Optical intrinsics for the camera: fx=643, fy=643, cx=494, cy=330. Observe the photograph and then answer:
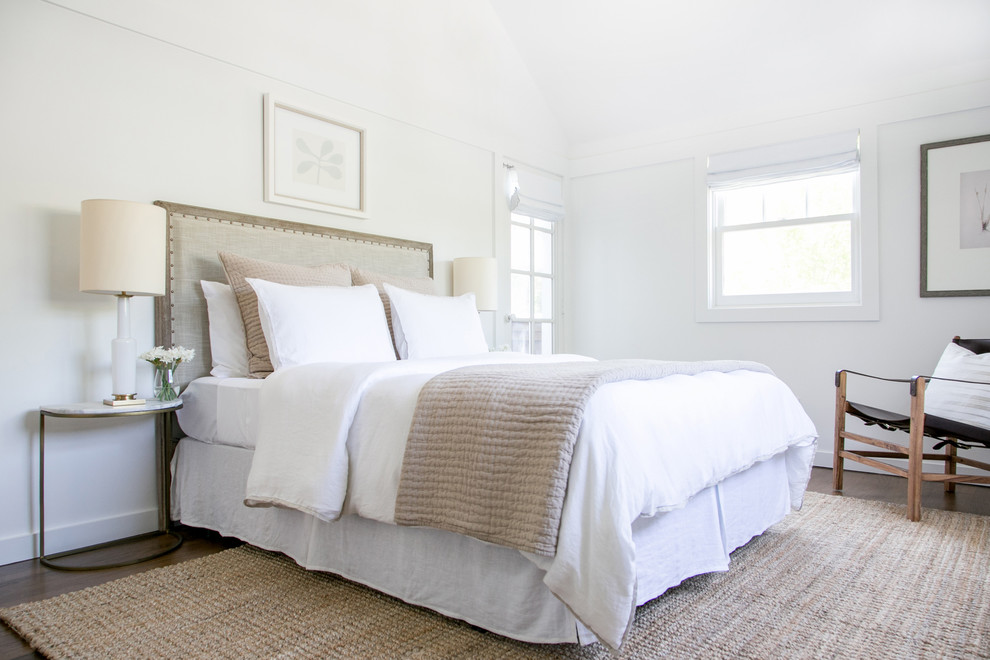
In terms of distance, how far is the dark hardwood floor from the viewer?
1918 mm

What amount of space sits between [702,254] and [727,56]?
1.32 m

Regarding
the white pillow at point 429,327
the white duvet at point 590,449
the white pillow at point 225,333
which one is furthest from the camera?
the white pillow at point 429,327

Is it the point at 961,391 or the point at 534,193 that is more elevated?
the point at 534,193

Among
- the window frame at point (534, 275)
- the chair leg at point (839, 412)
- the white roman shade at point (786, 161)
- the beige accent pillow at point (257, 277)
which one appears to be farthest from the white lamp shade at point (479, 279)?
the chair leg at point (839, 412)

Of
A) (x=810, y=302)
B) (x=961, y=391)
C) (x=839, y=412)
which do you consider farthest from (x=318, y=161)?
(x=961, y=391)

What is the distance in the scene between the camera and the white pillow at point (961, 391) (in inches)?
116

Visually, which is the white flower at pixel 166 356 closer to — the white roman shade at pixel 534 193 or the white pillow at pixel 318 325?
the white pillow at pixel 318 325

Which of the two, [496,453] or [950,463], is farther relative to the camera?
[950,463]

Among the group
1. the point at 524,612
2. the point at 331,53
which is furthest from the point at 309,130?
the point at 524,612

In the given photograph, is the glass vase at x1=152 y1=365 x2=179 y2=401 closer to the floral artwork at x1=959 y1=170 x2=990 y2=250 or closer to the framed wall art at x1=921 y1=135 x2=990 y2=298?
the framed wall art at x1=921 y1=135 x2=990 y2=298

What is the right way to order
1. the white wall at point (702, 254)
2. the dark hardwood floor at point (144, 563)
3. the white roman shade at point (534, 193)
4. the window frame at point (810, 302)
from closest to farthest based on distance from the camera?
the dark hardwood floor at point (144, 563) < the white wall at point (702, 254) < the window frame at point (810, 302) < the white roman shade at point (534, 193)

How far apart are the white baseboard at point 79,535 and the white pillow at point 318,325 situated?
887mm

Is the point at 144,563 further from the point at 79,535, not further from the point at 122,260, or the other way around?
the point at 122,260

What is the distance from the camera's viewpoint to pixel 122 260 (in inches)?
91.4
